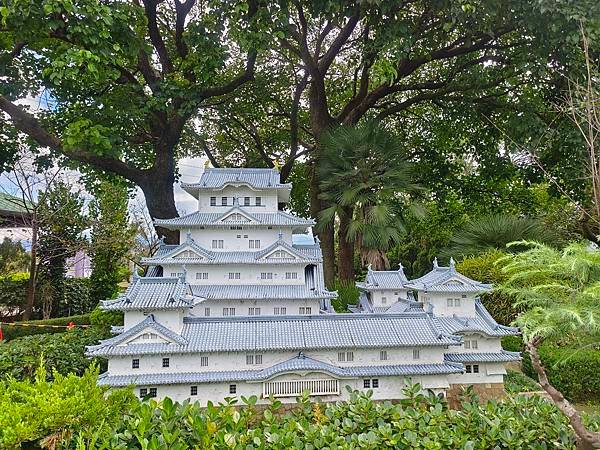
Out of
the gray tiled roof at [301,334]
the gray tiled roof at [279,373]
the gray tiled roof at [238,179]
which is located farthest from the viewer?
the gray tiled roof at [238,179]

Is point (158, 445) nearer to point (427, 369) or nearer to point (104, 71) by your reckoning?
point (427, 369)

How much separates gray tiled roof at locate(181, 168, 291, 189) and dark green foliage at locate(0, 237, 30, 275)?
46.6 feet

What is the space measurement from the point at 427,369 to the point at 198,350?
488 cm

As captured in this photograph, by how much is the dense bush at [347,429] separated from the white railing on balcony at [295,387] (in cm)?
383

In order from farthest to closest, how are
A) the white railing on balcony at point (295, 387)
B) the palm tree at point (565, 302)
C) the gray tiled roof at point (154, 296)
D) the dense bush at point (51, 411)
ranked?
the gray tiled roof at point (154, 296) < the white railing on balcony at point (295, 387) < the palm tree at point (565, 302) < the dense bush at point (51, 411)

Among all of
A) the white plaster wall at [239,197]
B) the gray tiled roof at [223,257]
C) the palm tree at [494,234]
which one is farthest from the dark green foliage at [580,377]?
the white plaster wall at [239,197]

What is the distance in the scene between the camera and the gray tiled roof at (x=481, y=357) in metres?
9.30

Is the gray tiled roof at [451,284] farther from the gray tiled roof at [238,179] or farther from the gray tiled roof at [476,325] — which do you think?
the gray tiled roof at [238,179]

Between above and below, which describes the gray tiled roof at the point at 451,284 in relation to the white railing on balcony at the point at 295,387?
above

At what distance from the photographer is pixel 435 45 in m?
14.1

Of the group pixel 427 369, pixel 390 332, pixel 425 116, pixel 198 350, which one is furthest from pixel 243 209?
pixel 425 116

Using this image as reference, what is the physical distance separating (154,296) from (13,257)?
55.2 feet

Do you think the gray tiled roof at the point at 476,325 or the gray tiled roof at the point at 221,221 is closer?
the gray tiled roof at the point at 476,325

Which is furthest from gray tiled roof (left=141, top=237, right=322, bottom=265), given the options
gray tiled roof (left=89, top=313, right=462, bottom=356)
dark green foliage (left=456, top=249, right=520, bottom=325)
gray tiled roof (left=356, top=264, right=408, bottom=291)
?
dark green foliage (left=456, top=249, right=520, bottom=325)
